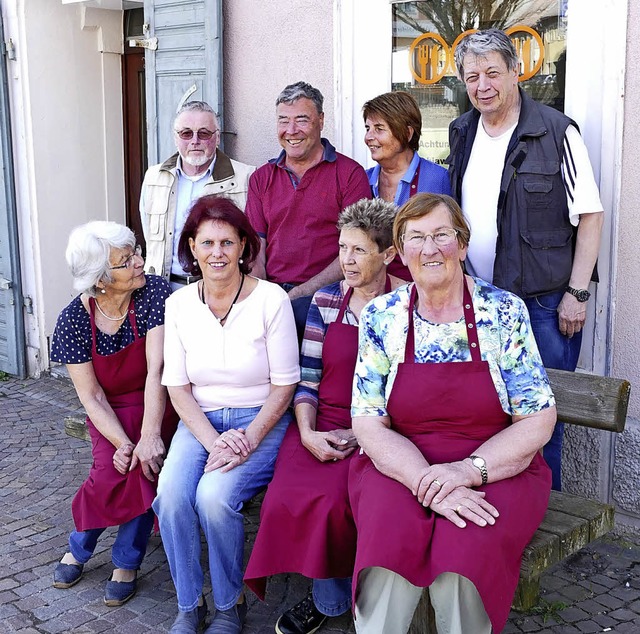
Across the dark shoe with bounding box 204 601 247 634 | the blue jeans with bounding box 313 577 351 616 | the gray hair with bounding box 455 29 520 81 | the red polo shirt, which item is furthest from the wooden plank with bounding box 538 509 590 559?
the gray hair with bounding box 455 29 520 81

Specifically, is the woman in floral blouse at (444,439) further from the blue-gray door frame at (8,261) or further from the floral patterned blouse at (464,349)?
the blue-gray door frame at (8,261)

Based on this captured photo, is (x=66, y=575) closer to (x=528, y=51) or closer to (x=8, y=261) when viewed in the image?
(x=528, y=51)

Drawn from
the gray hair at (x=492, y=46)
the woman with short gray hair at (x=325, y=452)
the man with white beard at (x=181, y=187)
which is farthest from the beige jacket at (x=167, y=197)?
the gray hair at (x=492, y=46)

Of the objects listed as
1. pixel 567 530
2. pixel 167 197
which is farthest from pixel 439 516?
pixel 167 197

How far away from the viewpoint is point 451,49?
180 inches

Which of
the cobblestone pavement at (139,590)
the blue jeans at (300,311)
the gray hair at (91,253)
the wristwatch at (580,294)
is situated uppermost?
the gray hair at (91,253)

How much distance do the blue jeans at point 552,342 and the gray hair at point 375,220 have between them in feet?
2.28

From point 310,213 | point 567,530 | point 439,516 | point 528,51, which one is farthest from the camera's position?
point 528,51

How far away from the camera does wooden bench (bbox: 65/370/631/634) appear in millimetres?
2777

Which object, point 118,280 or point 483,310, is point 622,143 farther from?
point 118,280

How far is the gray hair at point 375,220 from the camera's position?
3.30m

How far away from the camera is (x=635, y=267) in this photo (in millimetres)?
3807

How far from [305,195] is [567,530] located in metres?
1.88

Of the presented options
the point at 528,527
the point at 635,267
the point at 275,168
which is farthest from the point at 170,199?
the point at 528,527
